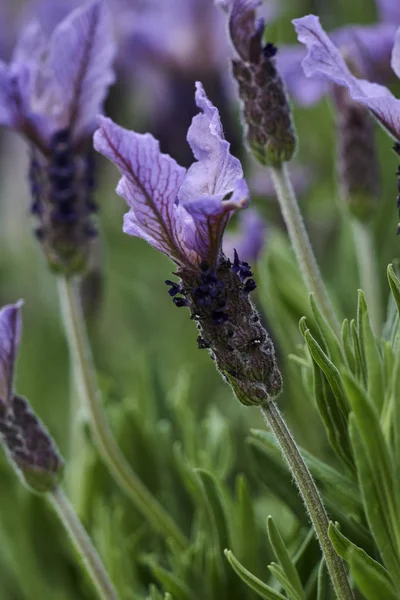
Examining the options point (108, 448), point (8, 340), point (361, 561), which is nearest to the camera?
point (361, 561)

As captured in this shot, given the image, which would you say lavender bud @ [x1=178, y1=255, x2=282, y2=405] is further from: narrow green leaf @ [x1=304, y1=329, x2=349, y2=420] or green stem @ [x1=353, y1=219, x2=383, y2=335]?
green stem @ [x1=353, y1=219, x2=383, y2=335]

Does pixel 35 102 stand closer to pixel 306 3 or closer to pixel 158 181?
pixel 158 181

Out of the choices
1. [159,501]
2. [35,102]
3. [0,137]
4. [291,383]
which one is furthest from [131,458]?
[0,137]

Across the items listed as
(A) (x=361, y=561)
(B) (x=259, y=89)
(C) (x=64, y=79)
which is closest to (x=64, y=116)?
(C) (x=64, y=79)

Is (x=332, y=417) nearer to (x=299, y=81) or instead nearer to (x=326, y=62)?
(x=326, y=62)

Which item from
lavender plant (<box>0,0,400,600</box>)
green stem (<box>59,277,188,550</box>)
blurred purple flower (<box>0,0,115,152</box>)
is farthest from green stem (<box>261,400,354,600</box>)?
blurred purple flower (<box>0,0,115,152</box>)

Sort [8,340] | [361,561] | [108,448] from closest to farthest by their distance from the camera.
→ [361,561] < [8,340] < [108,448]

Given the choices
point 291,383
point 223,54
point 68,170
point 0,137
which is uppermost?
point 0,137
